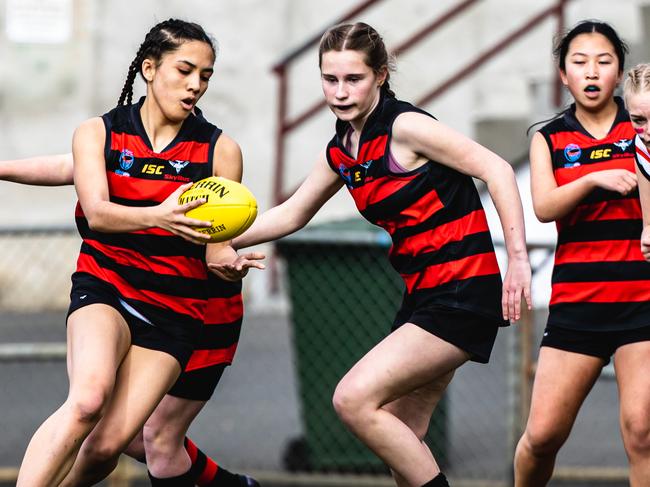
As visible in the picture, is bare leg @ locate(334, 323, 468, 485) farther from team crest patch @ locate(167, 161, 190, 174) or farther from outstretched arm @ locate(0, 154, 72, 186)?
outstretched arm @ locate(0, 154, 72, 186)

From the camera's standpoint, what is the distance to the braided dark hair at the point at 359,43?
15.8 feet

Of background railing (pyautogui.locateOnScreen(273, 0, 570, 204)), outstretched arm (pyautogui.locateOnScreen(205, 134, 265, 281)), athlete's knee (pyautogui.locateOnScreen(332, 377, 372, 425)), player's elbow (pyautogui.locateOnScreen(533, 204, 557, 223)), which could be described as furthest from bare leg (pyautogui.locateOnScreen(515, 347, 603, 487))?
background railing (pyautogui.locateOnScreen(273, 0, 570, 204))

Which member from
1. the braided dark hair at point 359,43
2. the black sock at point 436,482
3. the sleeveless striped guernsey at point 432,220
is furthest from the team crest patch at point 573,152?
the black sock at point 436,482

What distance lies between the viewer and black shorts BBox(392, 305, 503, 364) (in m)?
4.74

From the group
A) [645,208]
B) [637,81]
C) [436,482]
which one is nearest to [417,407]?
[436,482]

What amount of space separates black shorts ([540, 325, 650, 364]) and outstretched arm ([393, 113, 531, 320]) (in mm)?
282

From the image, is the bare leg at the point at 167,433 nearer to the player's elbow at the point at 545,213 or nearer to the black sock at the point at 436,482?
the black sock at the point at 436,482

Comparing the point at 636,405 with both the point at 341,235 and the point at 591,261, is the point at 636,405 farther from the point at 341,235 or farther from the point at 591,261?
the point at 341,235

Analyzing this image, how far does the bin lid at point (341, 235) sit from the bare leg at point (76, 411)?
2.58 m

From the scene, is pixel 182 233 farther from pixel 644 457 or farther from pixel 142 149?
pixel 644 457

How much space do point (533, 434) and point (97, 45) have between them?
929 centimetres

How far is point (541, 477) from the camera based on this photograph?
506cm

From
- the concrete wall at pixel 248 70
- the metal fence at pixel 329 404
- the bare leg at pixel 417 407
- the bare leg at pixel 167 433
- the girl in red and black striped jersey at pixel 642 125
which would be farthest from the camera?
the concrete wall at pixel 248 70

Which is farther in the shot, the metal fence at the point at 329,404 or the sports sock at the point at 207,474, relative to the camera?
the metal fence at the point at 329,404
